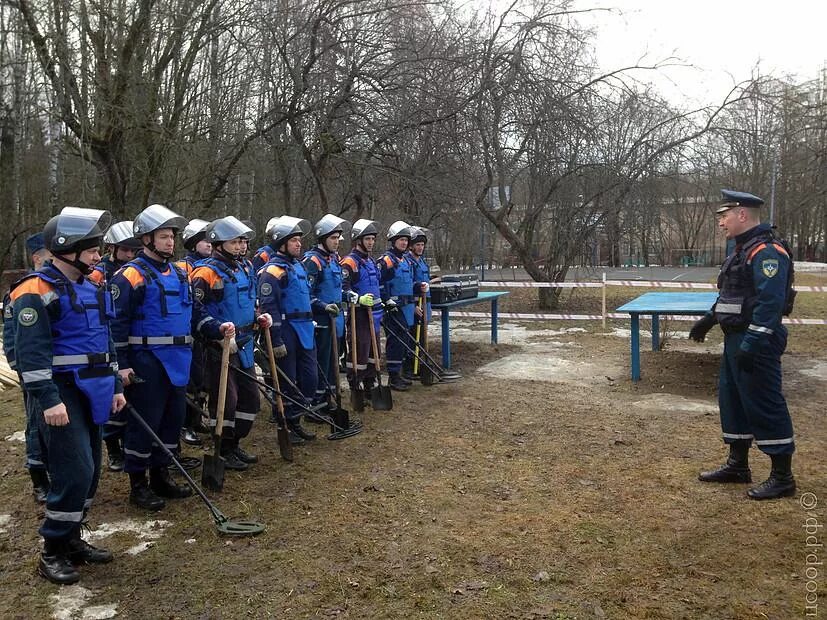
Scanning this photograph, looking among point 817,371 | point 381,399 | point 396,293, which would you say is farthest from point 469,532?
point 817,371

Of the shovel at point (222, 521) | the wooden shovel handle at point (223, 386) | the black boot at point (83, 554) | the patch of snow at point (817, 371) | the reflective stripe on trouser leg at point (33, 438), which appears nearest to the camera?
the black boot at point (83, 554)

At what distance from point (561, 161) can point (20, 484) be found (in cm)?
1104

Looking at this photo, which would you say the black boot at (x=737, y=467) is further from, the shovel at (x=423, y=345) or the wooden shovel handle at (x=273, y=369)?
the shovel at (x=423, y=345)

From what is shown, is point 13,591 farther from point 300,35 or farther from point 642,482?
point 300,35

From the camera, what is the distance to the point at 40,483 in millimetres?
4531

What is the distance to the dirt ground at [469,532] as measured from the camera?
3.17m

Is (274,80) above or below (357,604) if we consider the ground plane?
above

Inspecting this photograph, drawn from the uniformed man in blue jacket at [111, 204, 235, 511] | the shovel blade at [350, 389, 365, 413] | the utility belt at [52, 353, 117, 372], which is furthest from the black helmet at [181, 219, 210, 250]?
the utility belt at [52, 353, 117, 372]

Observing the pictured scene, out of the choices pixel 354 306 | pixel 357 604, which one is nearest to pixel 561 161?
pixel 354 306

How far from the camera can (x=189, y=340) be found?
4402mm

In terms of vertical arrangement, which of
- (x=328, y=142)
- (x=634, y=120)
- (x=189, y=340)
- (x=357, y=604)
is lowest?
(x=357, y=604)

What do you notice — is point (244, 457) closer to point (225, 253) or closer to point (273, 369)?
point (273, 369)

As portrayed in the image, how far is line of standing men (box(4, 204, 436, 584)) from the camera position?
338 cm

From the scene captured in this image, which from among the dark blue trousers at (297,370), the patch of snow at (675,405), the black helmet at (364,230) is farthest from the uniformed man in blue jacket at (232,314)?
the patch of snow at (675,405)
